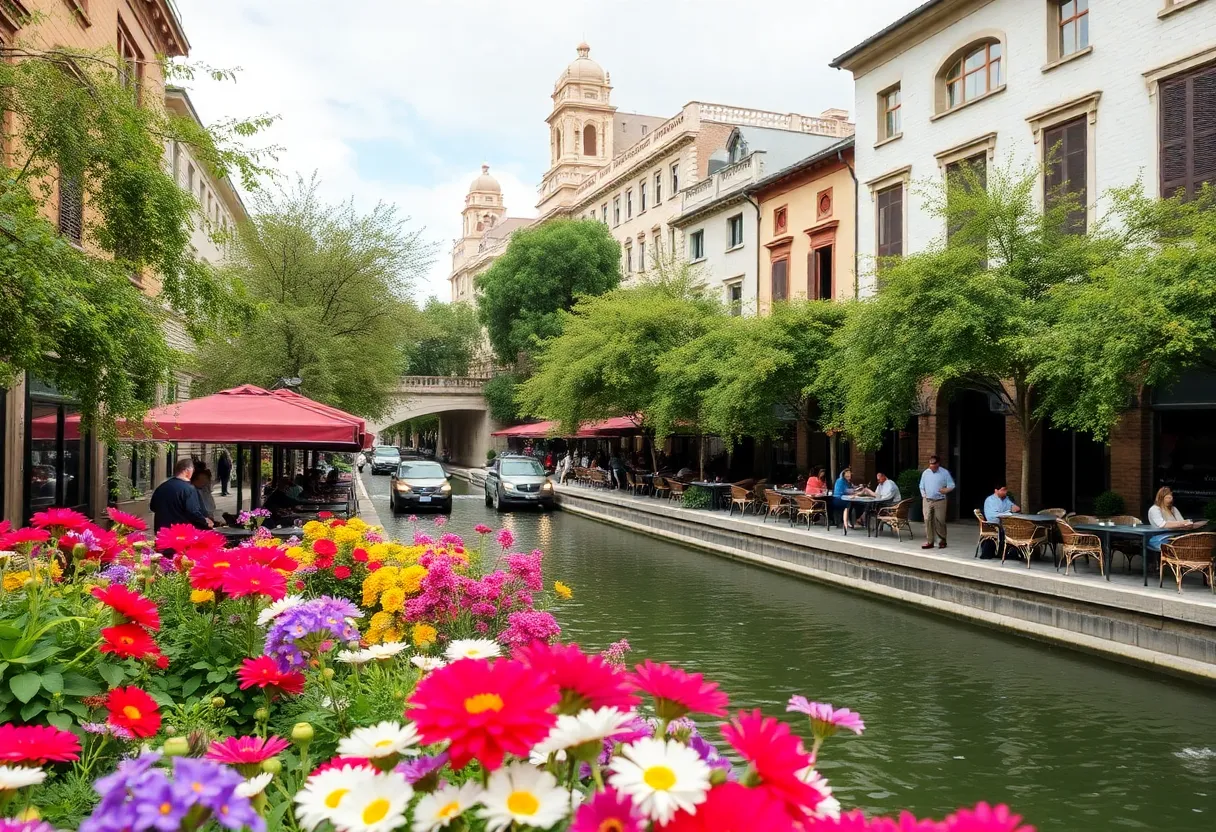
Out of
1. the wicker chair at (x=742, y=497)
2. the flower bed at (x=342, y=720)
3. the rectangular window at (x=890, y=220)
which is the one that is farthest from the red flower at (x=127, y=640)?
the rectangular window at (x=890, y=220)

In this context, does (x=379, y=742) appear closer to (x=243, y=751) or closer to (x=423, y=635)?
(x=243, y=751)

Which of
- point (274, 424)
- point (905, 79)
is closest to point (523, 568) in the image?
point (274, 424)

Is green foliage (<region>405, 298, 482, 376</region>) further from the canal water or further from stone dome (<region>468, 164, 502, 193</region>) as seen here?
the canal water

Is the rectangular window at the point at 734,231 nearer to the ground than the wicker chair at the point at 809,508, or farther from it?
farther from it

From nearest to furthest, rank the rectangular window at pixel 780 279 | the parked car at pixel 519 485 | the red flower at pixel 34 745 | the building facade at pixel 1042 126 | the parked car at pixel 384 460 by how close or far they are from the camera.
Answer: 1. the red flower at pixel 34 745
2. the building facade at pixel 1042 126
3. the parked car at pixel 519 485
4. the rectangular window at pixel 780 279
5. the parked car at pixel 384 460

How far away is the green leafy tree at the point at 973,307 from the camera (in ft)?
49.7

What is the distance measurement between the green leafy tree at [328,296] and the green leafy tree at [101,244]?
50.3 ft

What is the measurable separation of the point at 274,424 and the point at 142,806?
1098 cm

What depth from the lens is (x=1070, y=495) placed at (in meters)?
20.2

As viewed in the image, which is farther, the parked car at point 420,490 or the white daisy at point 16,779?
the parked car at point 420,490

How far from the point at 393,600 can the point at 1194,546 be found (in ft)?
34.1

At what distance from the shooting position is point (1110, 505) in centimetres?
1797

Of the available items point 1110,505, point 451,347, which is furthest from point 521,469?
point 451,347

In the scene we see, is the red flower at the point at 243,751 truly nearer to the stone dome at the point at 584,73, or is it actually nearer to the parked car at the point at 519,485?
the parked car at the point at 519,485
